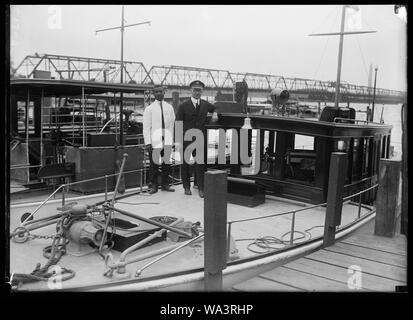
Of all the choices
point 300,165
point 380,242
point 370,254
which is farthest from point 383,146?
point 370,254

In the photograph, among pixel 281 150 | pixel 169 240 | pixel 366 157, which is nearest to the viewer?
pixel 169 240

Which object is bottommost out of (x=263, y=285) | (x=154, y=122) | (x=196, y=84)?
(x=263, y=285)

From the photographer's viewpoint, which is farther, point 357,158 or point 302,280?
point 357,158

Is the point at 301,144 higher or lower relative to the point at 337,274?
higher

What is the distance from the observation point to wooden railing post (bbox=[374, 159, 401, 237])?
262 inches

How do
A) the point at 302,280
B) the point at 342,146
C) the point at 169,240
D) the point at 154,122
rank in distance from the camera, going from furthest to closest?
the point at 154,122 → the point at 342,146 → the point at 169,240 → the point at 302,280

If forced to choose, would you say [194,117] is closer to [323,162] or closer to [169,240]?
[323,162]

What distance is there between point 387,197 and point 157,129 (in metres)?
4.14

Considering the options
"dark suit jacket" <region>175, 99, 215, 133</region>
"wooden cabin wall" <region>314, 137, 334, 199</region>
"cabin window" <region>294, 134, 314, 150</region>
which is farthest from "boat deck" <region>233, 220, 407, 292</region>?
"dark suit jacket" <region>175, 99, 215, 133</region>

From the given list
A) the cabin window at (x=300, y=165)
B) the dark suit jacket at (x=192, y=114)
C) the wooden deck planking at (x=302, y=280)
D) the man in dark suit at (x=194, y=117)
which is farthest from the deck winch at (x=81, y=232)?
the cabin window at (x=300, y=165)

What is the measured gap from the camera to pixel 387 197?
676cm

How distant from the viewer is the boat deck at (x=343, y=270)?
494 centimetres
